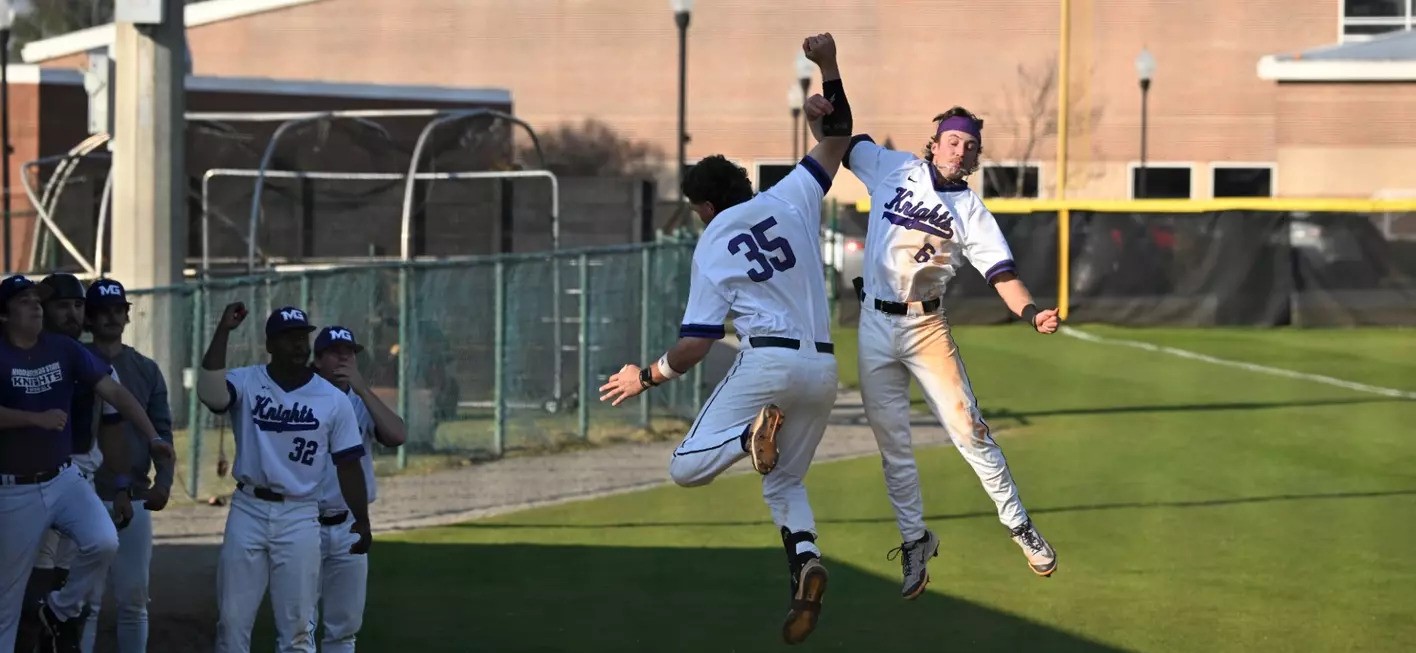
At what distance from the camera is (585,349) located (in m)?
20.5

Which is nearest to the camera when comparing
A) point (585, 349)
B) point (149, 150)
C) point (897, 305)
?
point (897, 305)

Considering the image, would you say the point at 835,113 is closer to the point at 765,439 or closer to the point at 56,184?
the point at 765,439

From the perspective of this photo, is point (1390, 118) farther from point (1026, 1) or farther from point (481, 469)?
point (481, 469)

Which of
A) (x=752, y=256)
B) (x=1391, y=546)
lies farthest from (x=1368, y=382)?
(x=752, y=256)

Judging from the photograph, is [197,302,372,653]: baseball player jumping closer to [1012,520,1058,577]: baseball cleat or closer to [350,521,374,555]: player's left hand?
[350,521,374,555]: player's left hand

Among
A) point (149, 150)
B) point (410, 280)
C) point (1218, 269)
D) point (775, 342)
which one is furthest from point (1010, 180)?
point (775, 342)

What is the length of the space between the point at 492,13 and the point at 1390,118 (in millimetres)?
23834

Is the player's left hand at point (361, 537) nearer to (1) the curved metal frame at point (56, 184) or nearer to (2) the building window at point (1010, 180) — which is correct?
(1) the curved metal frame at point (56, 184)

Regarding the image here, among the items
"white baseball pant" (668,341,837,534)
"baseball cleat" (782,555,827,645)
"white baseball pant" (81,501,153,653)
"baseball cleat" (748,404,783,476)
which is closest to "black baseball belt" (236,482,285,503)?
"white baseball pant" (81,501,153,653)

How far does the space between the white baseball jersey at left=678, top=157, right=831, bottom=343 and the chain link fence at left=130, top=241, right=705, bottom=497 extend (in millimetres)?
9370

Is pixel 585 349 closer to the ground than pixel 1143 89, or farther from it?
closer to the ground

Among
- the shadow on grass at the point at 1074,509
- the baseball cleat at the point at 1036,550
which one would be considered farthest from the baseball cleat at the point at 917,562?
the shadow on grass at the point at 1074,509

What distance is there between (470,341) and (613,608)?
25.4ft

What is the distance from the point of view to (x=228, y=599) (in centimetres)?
855
